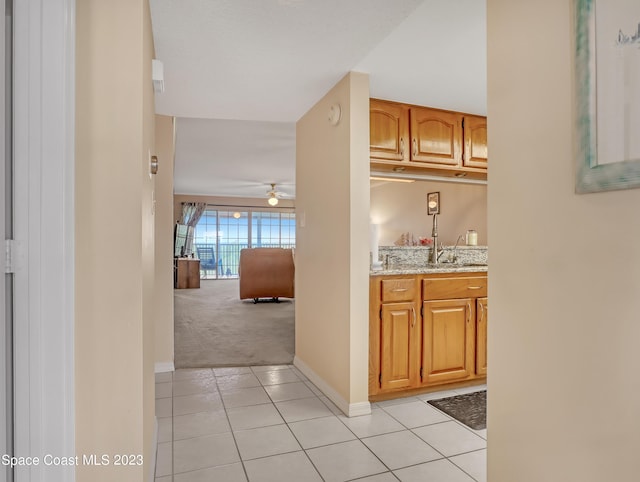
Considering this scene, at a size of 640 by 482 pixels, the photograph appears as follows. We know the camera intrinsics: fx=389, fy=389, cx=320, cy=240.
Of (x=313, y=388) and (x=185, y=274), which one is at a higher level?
(x=185, y=274)

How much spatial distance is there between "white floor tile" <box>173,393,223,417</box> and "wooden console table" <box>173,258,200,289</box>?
631 cm

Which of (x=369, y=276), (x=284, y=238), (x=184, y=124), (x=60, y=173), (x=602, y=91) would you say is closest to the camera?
(x=602, y=91)

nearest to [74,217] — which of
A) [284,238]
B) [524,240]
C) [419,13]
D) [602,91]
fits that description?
[524,240]

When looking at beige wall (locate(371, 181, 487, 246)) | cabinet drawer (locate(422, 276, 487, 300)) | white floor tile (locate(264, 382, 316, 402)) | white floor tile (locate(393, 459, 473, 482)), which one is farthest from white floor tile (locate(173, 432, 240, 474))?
beige wall (locate(371, 181, 487, 246))

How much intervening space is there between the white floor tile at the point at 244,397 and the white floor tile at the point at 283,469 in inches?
28.5

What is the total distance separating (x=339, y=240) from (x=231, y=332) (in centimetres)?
253

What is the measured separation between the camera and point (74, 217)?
1.27m

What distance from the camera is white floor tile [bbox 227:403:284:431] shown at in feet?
7.76

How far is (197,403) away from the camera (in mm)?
2676

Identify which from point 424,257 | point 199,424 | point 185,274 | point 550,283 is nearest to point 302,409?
point 199,424

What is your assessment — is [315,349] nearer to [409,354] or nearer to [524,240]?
[409,354]

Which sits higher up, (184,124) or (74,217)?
(184,124)

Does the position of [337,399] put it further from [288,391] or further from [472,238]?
[472,238]

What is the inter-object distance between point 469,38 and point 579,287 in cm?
154
